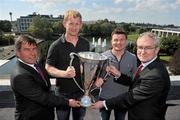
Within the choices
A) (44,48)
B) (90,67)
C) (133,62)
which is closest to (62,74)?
(90,67)

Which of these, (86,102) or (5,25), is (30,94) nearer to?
(86,102)

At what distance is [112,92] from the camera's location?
342 cm

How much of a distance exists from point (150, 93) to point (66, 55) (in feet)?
3.80

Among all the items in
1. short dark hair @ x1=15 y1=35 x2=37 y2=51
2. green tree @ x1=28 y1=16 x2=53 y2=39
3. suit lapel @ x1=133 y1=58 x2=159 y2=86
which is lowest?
green tree @ x1=28 y1=16 x2=53 y2=39

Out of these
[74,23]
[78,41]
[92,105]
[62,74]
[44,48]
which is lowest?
[44,48]

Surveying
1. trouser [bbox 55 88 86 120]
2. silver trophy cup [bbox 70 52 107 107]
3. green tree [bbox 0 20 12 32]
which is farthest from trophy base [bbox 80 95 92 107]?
→ green tree [bbox 0 20 12 32]

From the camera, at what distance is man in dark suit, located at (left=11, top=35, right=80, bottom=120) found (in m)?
2.57

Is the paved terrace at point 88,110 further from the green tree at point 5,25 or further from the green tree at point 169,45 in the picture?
the green tree at point 5,25

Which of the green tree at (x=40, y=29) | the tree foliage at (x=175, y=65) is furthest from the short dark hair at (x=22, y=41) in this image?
the green tree at (x=40, y=29)

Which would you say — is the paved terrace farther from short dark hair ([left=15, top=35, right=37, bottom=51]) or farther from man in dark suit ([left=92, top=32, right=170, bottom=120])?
short dark hair ([left=15, top=35, right=37, bottom=51])

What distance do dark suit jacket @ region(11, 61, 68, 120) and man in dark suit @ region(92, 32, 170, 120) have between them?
0.80 meters

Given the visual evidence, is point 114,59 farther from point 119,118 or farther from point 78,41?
point 119,118

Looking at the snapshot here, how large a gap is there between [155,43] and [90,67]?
0.66 m

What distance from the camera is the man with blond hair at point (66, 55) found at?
10.2 ft
